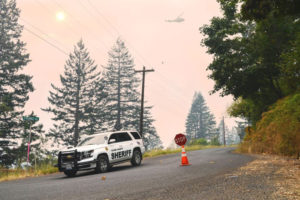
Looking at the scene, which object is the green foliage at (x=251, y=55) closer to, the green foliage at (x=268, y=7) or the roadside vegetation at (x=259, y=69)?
the roadside vegetation at (x=259, y=69)

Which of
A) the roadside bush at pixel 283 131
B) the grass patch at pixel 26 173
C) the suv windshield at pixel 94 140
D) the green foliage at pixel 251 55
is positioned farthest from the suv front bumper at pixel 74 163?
the green foliage at pixel 251 55

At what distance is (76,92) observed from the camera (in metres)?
42.6

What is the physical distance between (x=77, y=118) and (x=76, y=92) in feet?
13.9

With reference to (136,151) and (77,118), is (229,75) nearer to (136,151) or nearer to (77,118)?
(136,151)

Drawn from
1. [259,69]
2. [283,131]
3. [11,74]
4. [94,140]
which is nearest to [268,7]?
[283,131]

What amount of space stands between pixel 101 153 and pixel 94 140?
1.16m

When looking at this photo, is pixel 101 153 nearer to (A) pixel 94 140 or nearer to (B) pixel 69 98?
(A) pixel 94 140

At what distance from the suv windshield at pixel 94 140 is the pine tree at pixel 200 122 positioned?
7885cm

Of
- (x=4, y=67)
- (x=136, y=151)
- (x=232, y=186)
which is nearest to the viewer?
(x=232, y=186)

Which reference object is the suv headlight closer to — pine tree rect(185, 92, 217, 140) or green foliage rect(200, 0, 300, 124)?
green foliage rect(200, 0, 300, 124)

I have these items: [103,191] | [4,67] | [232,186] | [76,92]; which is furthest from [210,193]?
[76,92]

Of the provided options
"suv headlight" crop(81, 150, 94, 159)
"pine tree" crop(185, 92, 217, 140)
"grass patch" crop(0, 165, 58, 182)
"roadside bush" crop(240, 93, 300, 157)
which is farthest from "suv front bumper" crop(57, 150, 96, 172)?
"pine tree" crop(185, 92, 217, 140)

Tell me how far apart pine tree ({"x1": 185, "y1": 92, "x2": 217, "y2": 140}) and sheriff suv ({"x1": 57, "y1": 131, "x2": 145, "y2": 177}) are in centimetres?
7771

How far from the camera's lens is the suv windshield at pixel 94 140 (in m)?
13.2
